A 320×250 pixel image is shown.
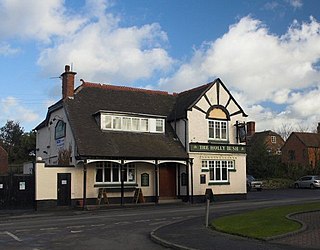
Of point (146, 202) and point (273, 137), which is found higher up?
point (273, 137)

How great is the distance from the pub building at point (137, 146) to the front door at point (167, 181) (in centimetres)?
7

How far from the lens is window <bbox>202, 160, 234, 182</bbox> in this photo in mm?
34719

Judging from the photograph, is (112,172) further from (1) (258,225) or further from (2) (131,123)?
(1) (258,225)

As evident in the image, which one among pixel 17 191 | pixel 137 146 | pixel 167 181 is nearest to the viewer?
pixel 17 191

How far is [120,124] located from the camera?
3303cm

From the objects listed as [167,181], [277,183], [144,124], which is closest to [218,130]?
[167,181]

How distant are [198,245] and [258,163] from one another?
4456cm

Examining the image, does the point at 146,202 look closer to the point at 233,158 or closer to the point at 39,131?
the point at 233,158

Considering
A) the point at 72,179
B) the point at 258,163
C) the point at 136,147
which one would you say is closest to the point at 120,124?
the point at 136,147

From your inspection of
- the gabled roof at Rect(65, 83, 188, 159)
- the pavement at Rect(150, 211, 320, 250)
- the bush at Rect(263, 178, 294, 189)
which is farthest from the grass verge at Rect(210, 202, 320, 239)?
the bush at Rect(263, 178, 294, 189)

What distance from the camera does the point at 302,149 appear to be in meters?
74.0

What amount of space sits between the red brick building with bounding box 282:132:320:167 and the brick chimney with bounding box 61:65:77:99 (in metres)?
47.2

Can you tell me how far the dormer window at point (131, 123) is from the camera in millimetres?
32469

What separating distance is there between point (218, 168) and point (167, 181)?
160 inches
